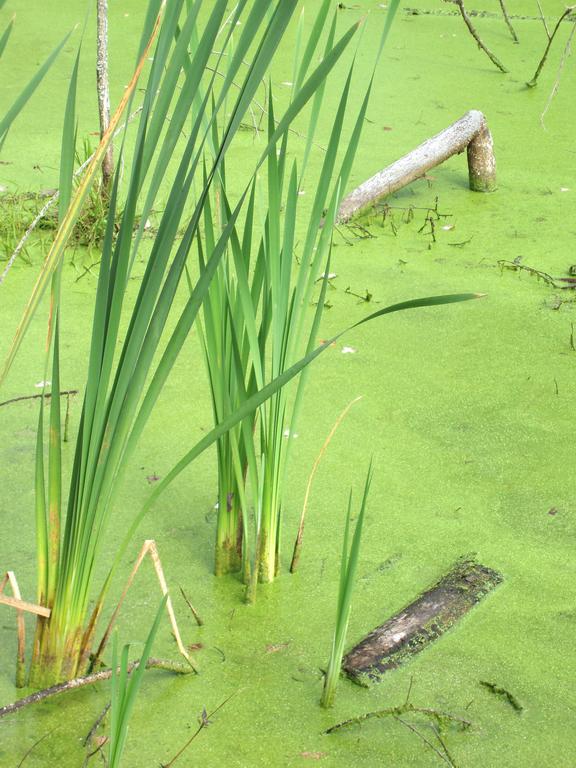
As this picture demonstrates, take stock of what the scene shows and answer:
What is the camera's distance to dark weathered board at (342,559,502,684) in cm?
150

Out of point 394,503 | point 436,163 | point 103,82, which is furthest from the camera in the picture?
point 436,163

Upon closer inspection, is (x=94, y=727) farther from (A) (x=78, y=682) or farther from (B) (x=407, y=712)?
(B) (x=407, y=712)

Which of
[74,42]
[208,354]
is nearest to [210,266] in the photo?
[208,354]

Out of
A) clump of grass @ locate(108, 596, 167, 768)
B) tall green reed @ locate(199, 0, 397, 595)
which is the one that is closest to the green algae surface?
tall green reed @ locate(199, 0, 397, 595)

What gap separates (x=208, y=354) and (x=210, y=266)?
1.26 feet

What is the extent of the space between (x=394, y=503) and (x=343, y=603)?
61 centimetres

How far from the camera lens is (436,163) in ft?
10.7

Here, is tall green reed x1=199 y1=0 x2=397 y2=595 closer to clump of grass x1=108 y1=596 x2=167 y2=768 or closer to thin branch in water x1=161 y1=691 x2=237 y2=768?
thin branch in water x1=161 y1=691 x2=237 y2=768

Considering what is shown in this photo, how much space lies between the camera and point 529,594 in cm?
167

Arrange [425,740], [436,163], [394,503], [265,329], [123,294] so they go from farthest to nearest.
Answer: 1. [436,163]
2. [394,503]
3. [265,329]
4. [425,740]
5. [123,294]

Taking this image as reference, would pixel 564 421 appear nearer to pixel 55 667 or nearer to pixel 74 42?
pixel 55 667

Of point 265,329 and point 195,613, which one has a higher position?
point 265,329

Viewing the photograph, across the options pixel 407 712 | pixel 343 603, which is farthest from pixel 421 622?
pixel 343 603

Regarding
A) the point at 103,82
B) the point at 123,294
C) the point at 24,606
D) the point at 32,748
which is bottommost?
the point at 32,748
